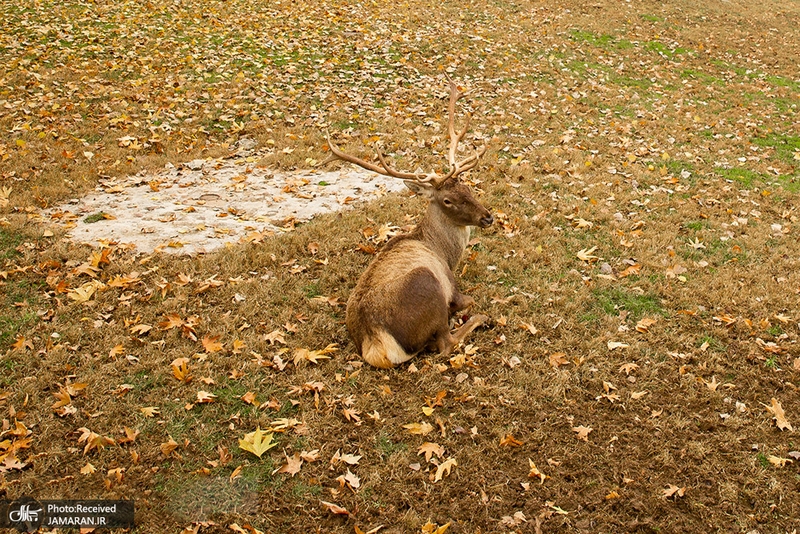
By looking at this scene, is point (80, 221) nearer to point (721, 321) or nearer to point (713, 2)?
point (721, 321)

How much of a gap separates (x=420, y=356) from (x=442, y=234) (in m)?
1.56

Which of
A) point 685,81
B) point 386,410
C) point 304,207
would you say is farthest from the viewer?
point 685,81

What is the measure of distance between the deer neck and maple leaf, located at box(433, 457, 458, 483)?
2.50 metres

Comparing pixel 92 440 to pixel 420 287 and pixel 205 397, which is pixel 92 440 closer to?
pixel 205 397

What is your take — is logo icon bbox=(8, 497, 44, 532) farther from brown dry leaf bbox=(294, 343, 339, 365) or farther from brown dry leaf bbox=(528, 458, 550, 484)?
brown dry leaf bbox=(528, 458, 550, 484)

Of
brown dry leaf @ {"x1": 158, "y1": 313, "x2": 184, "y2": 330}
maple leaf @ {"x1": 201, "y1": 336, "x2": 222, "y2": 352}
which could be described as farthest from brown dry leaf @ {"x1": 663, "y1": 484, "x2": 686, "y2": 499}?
brown dry leaf @ {"x1": 158, "y1": 313, "x2": 184, "y2": 330}

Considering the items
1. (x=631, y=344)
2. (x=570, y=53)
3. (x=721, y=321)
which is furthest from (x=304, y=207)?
(x=570, y=53)

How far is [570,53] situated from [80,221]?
13.1 m

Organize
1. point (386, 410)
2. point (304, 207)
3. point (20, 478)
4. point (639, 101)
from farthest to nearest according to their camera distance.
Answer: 1. point (639, 101)
2. point (304, 207)
3. point (386, 410)
4. point (20, 478)

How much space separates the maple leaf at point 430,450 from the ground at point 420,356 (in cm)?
3

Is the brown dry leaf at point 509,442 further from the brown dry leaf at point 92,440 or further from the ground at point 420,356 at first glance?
the brown dry leaf at point 92,440

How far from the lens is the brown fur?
517 cm

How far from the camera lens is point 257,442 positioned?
14.7ft

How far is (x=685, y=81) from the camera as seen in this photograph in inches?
541
